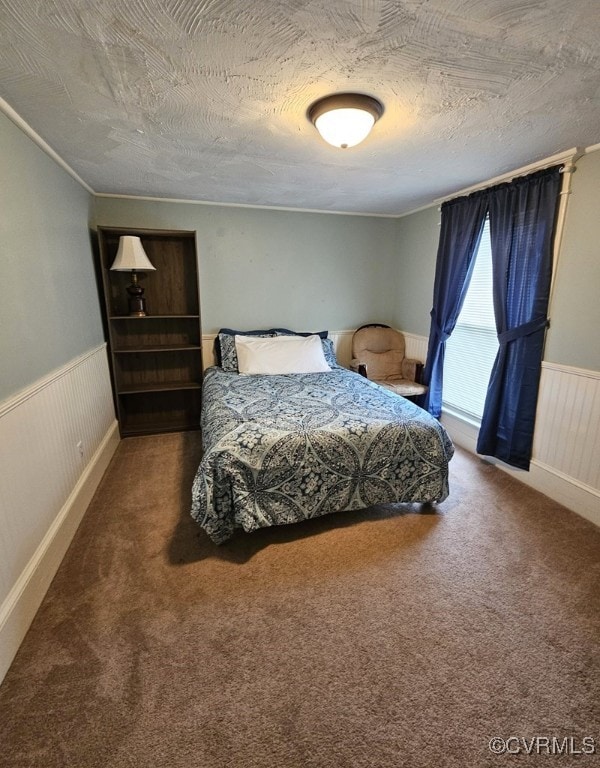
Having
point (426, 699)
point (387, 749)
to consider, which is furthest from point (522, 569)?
point (387, 749)

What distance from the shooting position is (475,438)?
10.2ft

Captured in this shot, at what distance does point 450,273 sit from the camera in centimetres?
317

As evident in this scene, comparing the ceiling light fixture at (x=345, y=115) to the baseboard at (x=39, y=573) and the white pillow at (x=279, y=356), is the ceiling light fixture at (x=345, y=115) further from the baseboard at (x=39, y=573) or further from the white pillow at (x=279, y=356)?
the baseboard at (x=39, y=573)

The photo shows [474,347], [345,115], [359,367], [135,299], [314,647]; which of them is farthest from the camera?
[359,367]

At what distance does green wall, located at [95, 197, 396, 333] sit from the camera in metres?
3.49

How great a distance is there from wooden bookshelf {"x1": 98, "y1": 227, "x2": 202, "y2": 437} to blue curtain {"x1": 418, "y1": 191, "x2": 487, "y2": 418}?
2.28m

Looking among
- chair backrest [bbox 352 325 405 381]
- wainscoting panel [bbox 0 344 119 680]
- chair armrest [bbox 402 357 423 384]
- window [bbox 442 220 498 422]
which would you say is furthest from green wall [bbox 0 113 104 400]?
window [bbox 442 220 498 422]

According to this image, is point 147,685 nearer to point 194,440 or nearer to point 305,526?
point 305,526

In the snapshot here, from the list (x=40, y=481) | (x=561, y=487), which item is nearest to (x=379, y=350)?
(x=561, y=487)

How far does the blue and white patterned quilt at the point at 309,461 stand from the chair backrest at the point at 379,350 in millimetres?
1437

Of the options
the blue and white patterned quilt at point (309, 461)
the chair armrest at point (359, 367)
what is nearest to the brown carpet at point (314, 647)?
the blue and white patterned quilt at point (309, 461)

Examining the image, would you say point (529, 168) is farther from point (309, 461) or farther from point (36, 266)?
point (36, 266)

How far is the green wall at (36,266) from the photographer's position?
162cm

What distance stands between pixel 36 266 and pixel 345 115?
1.74 meters
